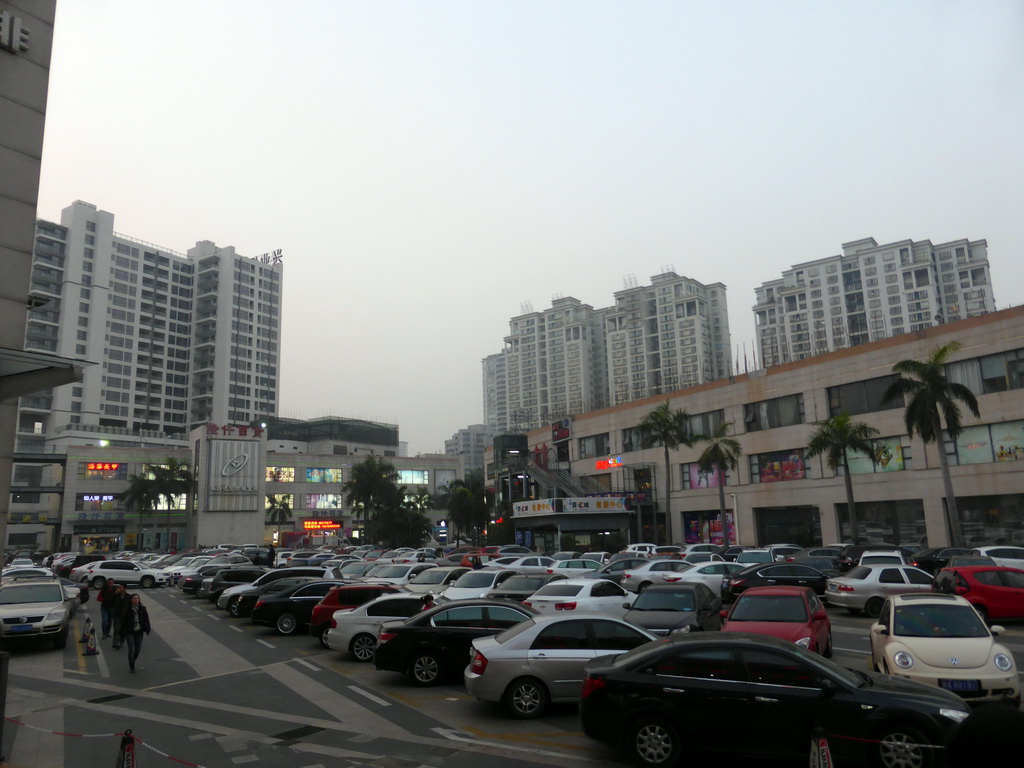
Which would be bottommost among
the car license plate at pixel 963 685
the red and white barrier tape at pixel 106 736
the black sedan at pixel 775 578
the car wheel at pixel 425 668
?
the red and white barrier tape at pixel 106 736

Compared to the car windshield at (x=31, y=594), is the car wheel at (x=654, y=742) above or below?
below

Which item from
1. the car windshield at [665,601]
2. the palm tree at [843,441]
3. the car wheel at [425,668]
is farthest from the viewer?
the palm tree at [843,441]

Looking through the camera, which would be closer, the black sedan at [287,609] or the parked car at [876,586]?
the black sedan at [287,609]

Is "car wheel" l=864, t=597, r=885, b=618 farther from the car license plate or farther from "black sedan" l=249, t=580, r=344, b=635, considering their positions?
"black sedan" l=249, t=580, r=344, b=635

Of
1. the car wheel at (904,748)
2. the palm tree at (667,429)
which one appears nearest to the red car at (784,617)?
the car wheel at (904,748)

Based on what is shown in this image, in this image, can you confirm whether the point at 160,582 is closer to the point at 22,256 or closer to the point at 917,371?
the point at 22,256

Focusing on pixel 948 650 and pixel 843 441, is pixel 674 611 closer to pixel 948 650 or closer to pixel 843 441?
pixel 948 650

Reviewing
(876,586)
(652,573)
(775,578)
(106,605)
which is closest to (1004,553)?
(876,586)

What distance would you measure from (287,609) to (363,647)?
5.41 m

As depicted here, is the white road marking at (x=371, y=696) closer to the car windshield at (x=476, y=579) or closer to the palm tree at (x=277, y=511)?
the car windshield at (x=476, y=579)

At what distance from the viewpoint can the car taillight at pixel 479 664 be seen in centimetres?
1074

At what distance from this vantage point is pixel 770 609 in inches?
527

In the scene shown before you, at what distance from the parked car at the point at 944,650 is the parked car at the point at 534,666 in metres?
4.24

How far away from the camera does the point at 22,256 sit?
1261 centimetres
